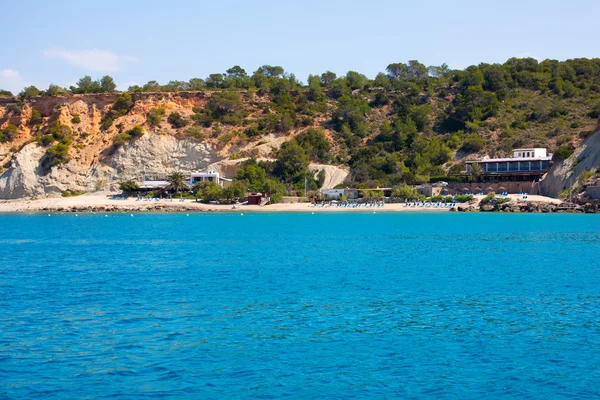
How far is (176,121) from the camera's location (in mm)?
89438

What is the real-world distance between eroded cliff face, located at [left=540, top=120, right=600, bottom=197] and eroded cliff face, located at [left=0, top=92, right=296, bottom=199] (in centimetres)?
3517

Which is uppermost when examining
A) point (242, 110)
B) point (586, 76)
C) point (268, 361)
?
point (586, 76)

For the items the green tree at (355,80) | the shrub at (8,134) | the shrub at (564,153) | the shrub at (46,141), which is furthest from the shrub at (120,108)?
the shrub at (564,153)

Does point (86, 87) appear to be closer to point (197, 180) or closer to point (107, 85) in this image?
point (107, 85)

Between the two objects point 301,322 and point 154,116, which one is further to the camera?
point 154,116

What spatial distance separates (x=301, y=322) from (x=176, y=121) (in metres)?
75.9

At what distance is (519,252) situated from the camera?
3344 cm

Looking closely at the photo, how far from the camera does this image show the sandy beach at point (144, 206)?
72.8 m

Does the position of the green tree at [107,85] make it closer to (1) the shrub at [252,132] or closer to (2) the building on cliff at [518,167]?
(1) the shrub at [252,132]

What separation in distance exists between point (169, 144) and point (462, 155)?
3803 cm

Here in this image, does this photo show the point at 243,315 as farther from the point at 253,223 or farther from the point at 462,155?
the point at 462,155

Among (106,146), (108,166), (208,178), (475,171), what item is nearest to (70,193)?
(108,166)

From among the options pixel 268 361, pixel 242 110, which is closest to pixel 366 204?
pixel 242 110

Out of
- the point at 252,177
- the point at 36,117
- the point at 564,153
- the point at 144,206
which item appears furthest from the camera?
the point at 36,117
